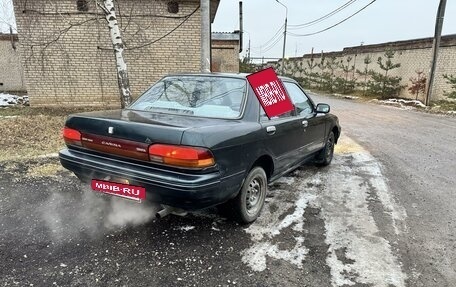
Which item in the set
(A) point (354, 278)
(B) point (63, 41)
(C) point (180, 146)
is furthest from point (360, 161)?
(B) point (63, 41)

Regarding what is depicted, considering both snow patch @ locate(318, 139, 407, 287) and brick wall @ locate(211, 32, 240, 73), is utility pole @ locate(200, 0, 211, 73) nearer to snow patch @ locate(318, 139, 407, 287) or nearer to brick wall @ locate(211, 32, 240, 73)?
snow patch @ locate(318, 139, 407, 287)

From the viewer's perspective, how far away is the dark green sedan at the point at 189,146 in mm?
2670

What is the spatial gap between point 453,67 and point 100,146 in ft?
59.8

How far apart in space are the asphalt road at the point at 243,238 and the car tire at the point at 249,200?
0.12 meters

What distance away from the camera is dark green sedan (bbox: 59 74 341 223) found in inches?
105

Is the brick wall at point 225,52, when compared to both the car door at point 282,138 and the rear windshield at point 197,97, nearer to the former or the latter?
the car door at point 282,138

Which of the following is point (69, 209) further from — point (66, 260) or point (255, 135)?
point (255, 135)

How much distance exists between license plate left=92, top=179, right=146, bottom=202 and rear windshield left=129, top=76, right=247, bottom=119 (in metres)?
0.88

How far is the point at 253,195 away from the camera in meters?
3.49

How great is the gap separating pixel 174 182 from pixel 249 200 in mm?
1040

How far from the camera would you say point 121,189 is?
2.90 m

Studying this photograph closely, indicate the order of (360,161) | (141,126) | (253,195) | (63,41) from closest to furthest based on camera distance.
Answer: (141,126)
(253,195)
(360,161)
(63,41)

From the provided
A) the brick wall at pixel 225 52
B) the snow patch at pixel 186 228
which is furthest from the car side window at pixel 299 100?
the brick wall at pixel 225 52

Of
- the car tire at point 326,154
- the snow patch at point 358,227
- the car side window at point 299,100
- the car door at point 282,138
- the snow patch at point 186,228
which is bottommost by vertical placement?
the snow patch at point 358,227
